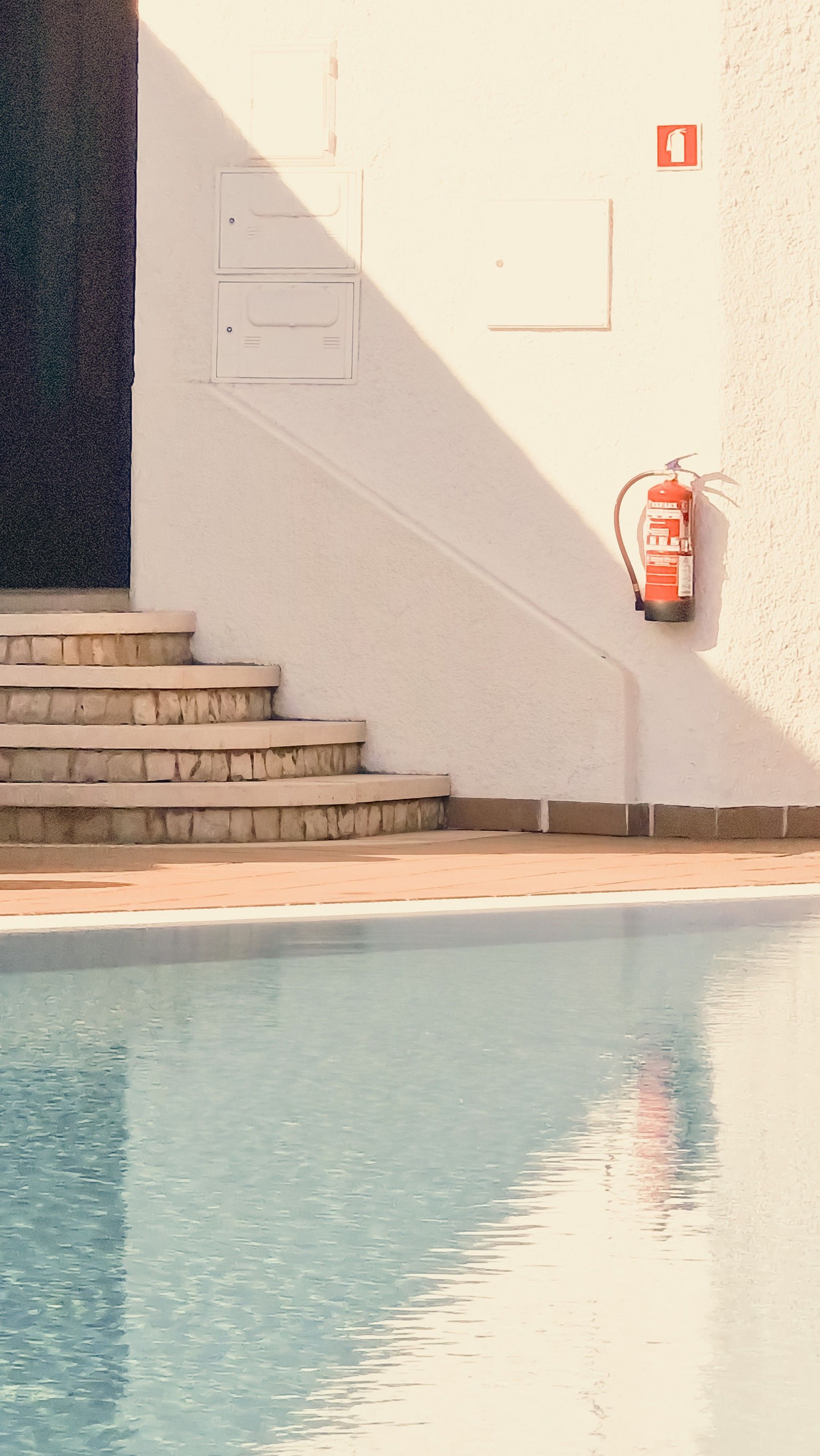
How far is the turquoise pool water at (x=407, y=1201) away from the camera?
2455 mm

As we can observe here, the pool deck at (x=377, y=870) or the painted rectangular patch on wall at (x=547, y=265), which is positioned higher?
the painted rectangular patch on wall at (x=547, y=265)

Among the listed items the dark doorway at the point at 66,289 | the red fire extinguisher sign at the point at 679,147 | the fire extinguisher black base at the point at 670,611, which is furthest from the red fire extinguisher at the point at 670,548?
the dark doorway at the point at 66,289

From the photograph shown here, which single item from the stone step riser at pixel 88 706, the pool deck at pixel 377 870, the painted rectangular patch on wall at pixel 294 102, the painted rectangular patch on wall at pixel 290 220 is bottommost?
the pool deck at pixel 377 870

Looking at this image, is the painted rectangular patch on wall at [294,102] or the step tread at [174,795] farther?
the painted rectangular patch on wall at [294,102]

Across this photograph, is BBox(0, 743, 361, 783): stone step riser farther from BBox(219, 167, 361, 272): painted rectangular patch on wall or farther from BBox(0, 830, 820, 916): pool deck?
BBox(219, 167, 361, 272): painted rectangular patch on wall

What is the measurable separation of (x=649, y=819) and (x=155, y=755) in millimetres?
1956

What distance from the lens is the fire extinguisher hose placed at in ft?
29.1

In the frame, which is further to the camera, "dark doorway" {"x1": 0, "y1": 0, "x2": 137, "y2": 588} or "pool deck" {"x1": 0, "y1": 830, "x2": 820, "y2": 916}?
"dark doorway" {"x1": 0, "y1": 0, "x2": 137, "y2": 588}


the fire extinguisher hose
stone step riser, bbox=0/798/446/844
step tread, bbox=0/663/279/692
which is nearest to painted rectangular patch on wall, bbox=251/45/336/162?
the fire extinguisher hose

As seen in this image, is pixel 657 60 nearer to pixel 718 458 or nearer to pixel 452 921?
pixel 718 458

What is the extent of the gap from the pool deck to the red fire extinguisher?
914 millimetres

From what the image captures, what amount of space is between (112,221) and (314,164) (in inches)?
63.5

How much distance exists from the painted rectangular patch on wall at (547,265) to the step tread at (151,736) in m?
1.87

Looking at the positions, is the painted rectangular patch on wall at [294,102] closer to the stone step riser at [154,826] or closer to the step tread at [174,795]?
the step tread at [174,795]
